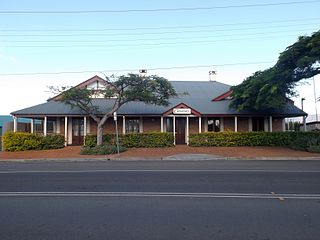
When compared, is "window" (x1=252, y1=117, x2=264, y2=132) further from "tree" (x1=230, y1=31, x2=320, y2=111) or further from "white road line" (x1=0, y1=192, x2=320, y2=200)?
"white road line" (x1=0, y1=192, x2=320, y2=200)

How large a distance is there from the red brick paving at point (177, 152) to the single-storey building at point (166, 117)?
3.72 metres

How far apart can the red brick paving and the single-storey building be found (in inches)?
146

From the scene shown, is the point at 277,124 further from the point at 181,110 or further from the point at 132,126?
the point at 132,126

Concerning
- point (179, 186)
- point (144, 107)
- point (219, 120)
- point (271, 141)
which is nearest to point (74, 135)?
point (144, 107)

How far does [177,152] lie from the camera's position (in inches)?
960

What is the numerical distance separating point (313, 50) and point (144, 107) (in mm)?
14926

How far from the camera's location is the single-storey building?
1139 inches

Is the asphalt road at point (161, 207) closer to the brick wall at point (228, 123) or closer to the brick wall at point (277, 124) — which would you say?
the brick wall at point (228, 123)

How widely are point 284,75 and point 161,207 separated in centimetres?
1881

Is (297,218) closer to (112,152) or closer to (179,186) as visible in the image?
(179,186)

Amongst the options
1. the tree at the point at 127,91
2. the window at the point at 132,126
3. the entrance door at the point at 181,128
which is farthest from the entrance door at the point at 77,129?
the entrance door at the point at 181,128

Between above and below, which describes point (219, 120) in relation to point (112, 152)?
above

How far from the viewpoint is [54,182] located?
10.8m

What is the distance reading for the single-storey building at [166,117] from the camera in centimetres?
2892
